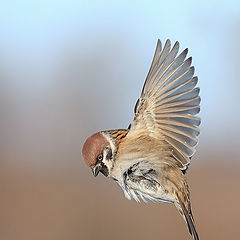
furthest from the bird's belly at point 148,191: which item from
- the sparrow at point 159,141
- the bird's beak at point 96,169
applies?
the bird's beak at point 96,169

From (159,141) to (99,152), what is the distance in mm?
206

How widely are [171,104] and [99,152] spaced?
0.31m

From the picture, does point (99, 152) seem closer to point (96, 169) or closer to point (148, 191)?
point (96, 169)

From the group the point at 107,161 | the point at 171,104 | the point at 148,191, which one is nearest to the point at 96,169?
the point at 107,161

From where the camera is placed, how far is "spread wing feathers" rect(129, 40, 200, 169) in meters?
2.31

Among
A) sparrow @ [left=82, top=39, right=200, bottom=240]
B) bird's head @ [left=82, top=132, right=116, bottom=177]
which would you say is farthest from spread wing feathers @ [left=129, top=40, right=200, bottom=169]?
bird's head @ [left=82, top=132, right=116, bottom=177]

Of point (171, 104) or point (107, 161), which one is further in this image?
point (171, 104)

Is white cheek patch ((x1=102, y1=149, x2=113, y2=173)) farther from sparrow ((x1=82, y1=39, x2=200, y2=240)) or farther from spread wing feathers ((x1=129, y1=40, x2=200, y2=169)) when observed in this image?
spread wing feathers ((x1=129, y1=40, x2=200, y2=169))

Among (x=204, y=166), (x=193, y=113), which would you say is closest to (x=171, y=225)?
(x=204, y=166)

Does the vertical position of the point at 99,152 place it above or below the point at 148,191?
above

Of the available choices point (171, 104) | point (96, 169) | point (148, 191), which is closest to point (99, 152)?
point (96, 169)

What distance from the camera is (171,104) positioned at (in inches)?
93.4

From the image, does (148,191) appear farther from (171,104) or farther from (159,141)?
(171,104)

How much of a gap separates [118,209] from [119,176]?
9.08ft
